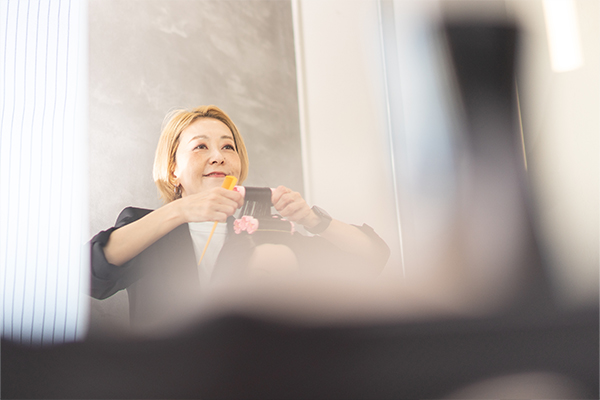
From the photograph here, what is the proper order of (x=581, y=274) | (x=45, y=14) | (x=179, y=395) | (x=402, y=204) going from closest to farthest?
(x=179, y=395), (x=45, y=14), (x=581, y=274), (x=402, y=204)

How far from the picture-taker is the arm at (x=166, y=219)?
628 millimetres

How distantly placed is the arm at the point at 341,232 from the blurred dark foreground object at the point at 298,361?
0.15 metres

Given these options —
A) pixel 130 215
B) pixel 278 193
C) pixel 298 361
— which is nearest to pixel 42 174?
pixel 130 215

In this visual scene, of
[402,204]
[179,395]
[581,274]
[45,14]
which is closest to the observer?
[179,395]

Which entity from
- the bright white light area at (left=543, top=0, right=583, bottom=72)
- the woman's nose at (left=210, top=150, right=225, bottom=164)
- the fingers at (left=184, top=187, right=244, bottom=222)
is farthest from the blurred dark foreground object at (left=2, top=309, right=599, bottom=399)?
the bright white light area at (left=543, top=0, right=583, bottom=72)

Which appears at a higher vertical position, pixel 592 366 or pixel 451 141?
pixel 451 141

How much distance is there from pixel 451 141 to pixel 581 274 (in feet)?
1.18

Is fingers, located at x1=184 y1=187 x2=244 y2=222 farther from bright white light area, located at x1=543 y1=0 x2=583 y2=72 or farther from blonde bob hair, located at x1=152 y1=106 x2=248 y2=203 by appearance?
bright white light area, located at x1=543 y1=0 x2=583 y2=72

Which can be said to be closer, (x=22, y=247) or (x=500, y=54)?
(x=22, y=247)

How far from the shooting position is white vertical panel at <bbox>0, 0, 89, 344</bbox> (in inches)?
23.5

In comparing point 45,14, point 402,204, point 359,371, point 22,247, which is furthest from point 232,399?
point 45,14

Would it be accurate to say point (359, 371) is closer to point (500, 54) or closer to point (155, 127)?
point (155, 127)

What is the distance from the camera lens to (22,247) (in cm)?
60

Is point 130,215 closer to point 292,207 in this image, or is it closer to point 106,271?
point 106,271
